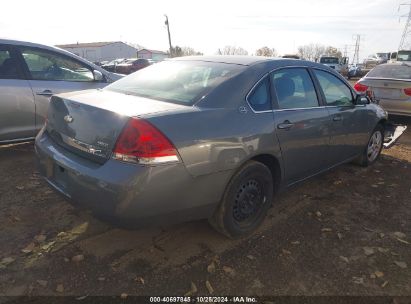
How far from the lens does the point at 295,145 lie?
362cm

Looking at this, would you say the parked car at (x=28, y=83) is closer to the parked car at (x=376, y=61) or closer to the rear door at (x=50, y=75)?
the rear door at (x=50, y=75)

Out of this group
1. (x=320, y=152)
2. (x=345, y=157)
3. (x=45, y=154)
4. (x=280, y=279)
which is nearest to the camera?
(x=280, y=279)

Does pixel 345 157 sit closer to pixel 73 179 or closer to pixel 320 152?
pixel 320 152

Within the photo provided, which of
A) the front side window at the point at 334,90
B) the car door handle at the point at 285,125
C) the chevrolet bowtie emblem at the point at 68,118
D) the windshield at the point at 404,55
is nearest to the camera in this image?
the chevrolet bowtie emblem at the point at 68,118

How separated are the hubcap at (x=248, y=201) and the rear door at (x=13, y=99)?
11.2ft

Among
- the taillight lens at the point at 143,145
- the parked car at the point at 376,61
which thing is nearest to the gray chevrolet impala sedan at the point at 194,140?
the taillight lens at the point at 143,145

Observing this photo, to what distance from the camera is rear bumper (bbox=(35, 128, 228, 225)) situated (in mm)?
2527

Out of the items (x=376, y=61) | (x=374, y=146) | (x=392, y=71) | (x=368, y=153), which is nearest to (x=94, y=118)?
(x=368, y=153)

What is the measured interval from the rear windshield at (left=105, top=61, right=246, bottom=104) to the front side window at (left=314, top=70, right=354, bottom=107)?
130cm

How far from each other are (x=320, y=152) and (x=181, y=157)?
2.03 metres

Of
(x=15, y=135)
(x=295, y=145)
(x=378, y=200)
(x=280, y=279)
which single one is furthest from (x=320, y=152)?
(x=15, y=135)

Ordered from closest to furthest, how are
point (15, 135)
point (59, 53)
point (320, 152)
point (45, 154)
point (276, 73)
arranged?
point (45, 154), point (276, 73), point (320, 152), point (15, 135), point (59, 53)

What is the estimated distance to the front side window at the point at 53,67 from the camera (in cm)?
523

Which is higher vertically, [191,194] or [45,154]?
[45,154]
